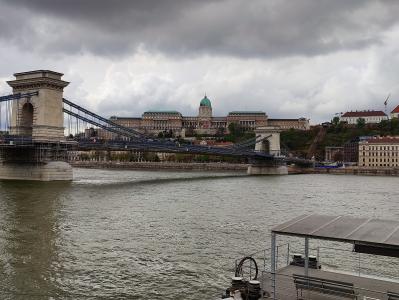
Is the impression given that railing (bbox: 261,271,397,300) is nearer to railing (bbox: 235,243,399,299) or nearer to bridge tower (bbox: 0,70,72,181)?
railing (bbox: 235,243,399,299)

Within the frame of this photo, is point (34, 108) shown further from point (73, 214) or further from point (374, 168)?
point (374, 168)

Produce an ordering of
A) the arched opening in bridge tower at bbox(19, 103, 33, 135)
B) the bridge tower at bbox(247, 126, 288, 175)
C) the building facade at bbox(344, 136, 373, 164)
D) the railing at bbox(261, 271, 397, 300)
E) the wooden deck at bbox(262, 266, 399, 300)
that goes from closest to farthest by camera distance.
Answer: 1. the railing at bbox(261, 271, 397, 300)
2. the wooden deck at bbox(262, 266, 399, 300)
3. the arched opening in bridge tower at bbox(19, 103, 33, 135)
4. the bridge tower at bbox(247, 126, 288, 175)
5. the building facade at bbox(344, 136, 373, 164)

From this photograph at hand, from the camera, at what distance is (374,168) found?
113 meters

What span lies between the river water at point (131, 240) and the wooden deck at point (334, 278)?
2.56 m

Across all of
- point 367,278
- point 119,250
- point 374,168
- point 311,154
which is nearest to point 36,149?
point 119,250

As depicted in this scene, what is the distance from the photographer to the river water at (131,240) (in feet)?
48.9

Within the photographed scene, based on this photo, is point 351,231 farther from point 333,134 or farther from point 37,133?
point 333,134

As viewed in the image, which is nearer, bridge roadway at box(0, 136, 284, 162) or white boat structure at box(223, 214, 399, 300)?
white boat structure at box(223, 214, 399, 300)

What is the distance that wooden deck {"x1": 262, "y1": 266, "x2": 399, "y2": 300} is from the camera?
36.0 ft

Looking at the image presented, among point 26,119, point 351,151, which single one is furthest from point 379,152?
point 26,119

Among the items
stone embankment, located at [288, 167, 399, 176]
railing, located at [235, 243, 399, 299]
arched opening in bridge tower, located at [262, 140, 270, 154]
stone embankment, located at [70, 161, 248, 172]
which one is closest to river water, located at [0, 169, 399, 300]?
railing, located at [235, 243, 399, 299]

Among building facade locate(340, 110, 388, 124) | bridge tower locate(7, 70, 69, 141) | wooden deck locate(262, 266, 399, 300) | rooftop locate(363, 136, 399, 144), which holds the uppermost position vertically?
building facade locate(340, 110, 388, 124)

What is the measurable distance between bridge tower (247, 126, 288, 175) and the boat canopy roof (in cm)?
9179

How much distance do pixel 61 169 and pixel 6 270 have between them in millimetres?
43409
